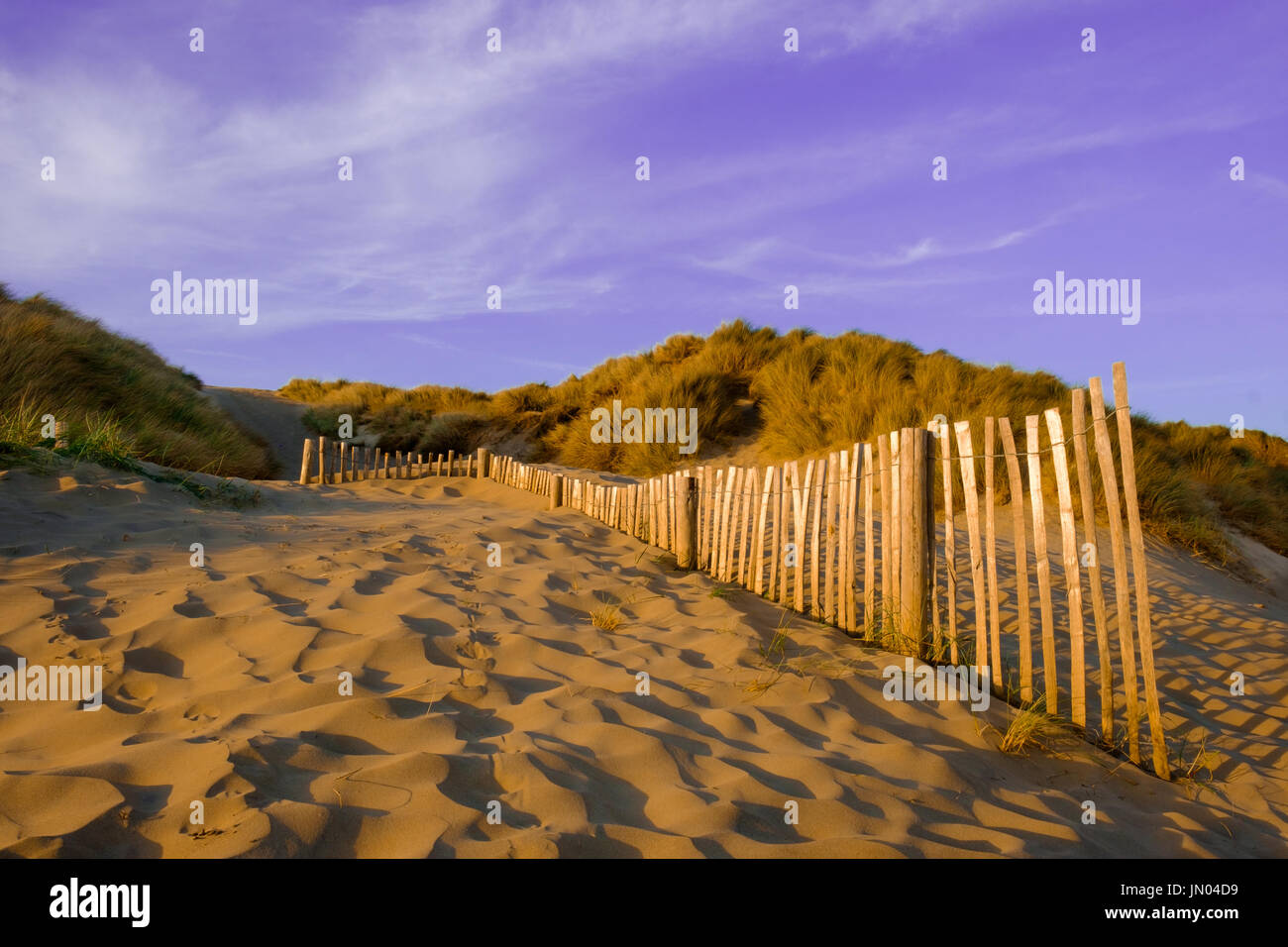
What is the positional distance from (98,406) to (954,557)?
36.3 ft

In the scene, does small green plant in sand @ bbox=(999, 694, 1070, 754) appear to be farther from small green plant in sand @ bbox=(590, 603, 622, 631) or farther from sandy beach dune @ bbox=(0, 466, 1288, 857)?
small green plant in sand @ bbox=(590, 603, 622, 631)

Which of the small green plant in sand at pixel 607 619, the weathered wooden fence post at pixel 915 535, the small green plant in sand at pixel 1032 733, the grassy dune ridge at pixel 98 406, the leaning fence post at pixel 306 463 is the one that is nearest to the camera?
the small green plant in sand at pixel 1032 733

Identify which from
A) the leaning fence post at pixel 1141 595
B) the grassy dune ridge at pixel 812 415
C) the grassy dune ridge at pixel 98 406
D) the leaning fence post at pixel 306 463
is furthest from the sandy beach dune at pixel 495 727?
the leaning fence post at pixel 306 463

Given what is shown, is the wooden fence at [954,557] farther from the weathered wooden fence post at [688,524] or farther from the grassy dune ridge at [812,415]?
the grassy dune ridge at [812,415]

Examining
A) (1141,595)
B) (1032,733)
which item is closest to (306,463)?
(1032,733)

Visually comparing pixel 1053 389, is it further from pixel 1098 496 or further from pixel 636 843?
pixel 636 843

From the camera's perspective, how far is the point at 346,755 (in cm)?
288

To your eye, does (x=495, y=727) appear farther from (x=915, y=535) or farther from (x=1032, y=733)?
(x=915, y=535)

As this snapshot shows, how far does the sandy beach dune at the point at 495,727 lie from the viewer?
2.47 meters

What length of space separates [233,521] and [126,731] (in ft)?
13.1

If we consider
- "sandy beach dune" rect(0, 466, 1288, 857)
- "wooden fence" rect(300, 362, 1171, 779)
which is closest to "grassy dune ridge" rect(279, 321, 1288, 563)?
"wooden fence" rect(300, 362, 1171, 779)

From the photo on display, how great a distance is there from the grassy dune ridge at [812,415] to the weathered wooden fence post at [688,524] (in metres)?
5.00

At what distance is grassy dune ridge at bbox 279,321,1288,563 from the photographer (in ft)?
35.1
